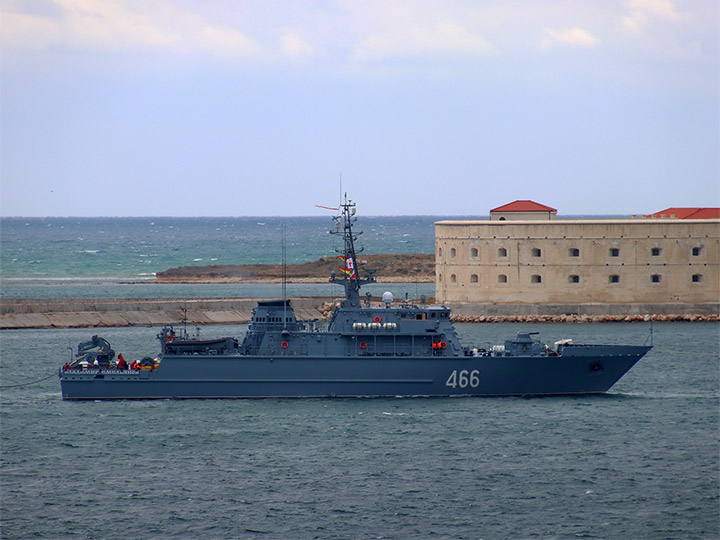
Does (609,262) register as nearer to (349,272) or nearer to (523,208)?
(523,208)

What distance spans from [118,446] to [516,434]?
12.2 m

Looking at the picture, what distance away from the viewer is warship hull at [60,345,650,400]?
3656cm

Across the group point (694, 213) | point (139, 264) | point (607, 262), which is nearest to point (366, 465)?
point (607, 262)

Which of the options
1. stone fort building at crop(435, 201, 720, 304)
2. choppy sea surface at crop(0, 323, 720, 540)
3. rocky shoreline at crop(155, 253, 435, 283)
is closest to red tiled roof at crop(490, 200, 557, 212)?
stone fort building at crop(435, 201, 720, 304)

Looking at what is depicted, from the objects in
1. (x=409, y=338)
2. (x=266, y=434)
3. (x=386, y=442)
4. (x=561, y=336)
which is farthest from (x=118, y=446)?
(x=561, y=336)

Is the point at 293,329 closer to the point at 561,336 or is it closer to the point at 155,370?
the point at 155,370

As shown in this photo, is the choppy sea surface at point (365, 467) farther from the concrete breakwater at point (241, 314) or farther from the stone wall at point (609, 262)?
the stone wall at point (609, 262)

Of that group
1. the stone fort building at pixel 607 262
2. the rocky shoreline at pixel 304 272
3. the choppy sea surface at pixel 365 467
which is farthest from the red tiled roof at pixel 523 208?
the choppy sea surface at pixel 365 467

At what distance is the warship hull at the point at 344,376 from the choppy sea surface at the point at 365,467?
1.71 ft

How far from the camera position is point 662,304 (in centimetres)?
6431

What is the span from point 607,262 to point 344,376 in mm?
33000

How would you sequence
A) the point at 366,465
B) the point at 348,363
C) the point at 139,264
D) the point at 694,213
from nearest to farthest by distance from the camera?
the point at 366,465 < the point at 348,363 < the point at 694,213 < the point at 139,264

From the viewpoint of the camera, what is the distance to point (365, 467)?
29031 millimetres

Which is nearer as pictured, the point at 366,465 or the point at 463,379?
the point at 366,465
